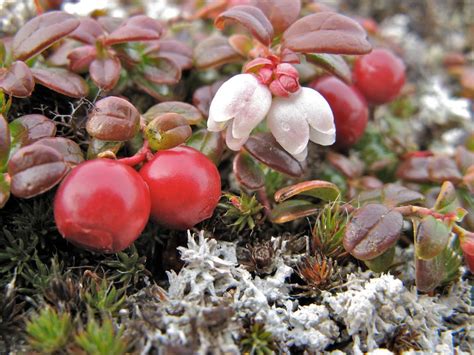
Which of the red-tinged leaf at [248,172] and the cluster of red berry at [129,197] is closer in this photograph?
the cluster of red berry at [129,197]

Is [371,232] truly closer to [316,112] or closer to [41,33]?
[316,112]

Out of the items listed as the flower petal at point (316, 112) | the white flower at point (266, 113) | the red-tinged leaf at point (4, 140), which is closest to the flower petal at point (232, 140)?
the white flower at point (266, 113)

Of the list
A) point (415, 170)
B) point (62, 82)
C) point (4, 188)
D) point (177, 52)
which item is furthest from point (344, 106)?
point (4, 188)

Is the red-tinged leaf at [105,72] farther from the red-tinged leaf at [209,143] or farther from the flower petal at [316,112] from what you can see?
the flower petal at [316,112]

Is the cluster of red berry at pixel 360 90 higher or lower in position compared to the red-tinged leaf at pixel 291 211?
higher

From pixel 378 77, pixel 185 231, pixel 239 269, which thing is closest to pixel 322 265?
pixel 239 269

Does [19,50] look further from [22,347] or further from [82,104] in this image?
[22,347]
